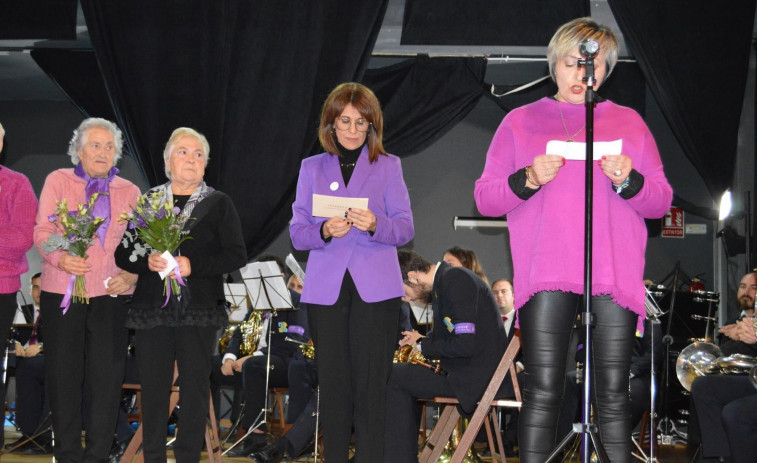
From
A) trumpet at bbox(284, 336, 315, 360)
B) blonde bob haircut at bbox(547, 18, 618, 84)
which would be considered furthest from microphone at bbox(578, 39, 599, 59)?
trumpet at bbox(284, 336, 315, 360)

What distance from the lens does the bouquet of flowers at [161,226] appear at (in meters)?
3.57

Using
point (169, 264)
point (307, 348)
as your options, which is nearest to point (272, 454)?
point (307, 348)

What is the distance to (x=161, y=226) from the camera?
11.7ft

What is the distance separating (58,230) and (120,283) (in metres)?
0.44

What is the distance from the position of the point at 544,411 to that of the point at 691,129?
400 centimetres

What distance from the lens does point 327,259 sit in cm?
337

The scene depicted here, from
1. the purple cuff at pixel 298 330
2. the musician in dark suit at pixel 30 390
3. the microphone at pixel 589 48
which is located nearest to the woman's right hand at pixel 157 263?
the microphone at pixel 589 48

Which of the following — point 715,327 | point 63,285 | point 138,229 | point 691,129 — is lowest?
point 715,327

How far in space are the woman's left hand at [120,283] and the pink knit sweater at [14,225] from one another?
0.41m

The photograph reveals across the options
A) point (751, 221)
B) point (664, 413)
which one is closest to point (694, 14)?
point (751, 221)

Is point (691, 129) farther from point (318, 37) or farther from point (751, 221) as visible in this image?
point (318, 37)

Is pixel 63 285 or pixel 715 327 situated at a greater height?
pixel 63 285

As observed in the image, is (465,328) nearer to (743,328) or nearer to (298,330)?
(743,328)

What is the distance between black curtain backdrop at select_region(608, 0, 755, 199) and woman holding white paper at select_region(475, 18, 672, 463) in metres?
3.20
